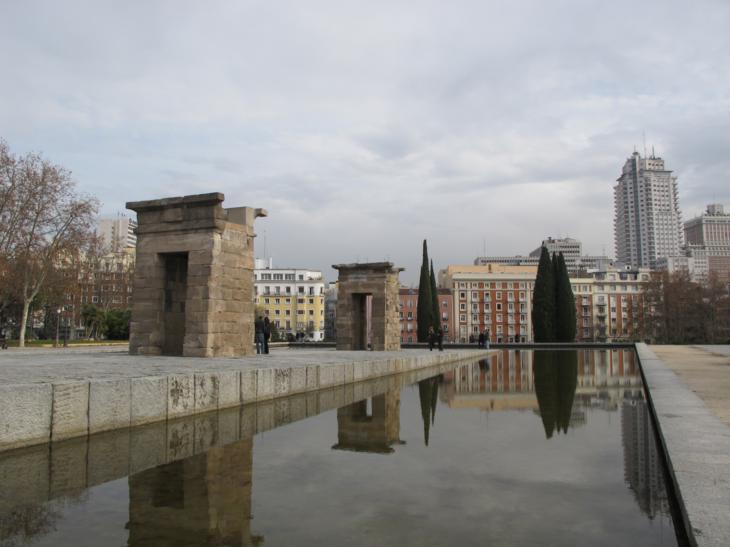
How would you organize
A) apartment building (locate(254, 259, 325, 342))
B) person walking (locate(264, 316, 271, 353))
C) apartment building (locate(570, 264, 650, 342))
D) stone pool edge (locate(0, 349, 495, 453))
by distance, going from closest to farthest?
stone pool edge (locate(0, 349, 495, 453)) → person walking (locate(264, 316, 271, 353)) → apartment building (locate(570, 264, 650, 342)) → apartment building (locate(254, 259, 325, 342))

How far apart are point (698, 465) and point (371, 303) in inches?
941

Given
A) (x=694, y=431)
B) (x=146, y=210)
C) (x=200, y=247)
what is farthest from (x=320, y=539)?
(x=146, y=210)

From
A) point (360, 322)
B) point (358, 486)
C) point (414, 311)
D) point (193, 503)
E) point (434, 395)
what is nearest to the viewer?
point (193, 503)

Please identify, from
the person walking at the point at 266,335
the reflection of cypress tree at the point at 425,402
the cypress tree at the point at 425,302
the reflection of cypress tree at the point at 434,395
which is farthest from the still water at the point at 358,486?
the cypress tree at the point at 425,302

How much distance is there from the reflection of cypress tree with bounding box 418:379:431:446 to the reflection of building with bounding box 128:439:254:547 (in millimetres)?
2390

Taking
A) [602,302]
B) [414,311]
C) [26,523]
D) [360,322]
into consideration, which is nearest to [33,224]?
[360,322]

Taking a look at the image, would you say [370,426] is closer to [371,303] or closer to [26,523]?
[26,523]

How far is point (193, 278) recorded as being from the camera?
14.4 m

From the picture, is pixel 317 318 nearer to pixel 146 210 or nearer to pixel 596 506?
pixel 146 210

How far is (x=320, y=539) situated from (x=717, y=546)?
6.88 ft

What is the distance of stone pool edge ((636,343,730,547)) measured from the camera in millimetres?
3092

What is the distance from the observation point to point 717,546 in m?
2.80

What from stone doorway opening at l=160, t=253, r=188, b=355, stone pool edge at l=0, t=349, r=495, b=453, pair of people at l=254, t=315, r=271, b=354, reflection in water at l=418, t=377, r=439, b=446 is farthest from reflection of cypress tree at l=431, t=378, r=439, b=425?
pair of people at l=254, t=315, r=271, b=354

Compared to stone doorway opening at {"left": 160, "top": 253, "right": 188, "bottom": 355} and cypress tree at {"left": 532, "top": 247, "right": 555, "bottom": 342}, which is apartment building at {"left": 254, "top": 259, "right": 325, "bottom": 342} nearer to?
cypress tree at {"left": 532, "top": 247, "right": 555, "bottom": 342}
